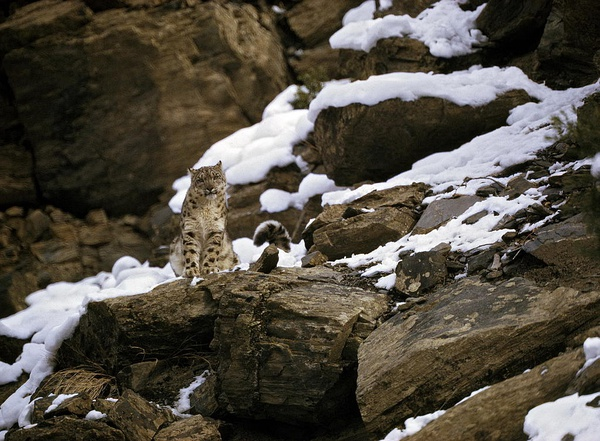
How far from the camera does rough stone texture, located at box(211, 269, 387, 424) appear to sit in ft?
20.6

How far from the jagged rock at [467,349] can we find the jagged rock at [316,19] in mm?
14177

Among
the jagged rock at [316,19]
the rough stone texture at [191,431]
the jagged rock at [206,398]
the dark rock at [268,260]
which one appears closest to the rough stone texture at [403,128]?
the dark rock at [268,260]

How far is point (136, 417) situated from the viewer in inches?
263

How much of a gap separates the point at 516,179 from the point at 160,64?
10.9 m

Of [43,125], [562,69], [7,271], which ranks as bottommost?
[7,271]

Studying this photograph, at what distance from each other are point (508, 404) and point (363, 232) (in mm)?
4116

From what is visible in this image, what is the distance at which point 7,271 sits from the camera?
15.4 m

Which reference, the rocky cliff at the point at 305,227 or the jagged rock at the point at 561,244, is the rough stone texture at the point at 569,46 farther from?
the jagged rock at the point at 561,244

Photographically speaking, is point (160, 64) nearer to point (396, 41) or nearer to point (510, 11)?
point (396, 41)

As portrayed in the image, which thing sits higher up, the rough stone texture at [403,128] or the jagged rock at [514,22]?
the jagged rock at [514,22]

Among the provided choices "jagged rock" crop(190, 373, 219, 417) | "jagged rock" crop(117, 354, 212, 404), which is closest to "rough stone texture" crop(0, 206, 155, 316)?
"jagged rock" crop(117, 354, 212, 404)

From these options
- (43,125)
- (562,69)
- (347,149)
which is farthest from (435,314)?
(43,125)

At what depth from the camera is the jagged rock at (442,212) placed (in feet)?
A: 25.9

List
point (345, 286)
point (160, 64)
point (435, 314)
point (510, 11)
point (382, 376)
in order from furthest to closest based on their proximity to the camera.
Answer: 1. point (160, 64)
2. point (510, 11)
3. point (345, 286)
4. point (435, 314)
5. point (382, 376)
